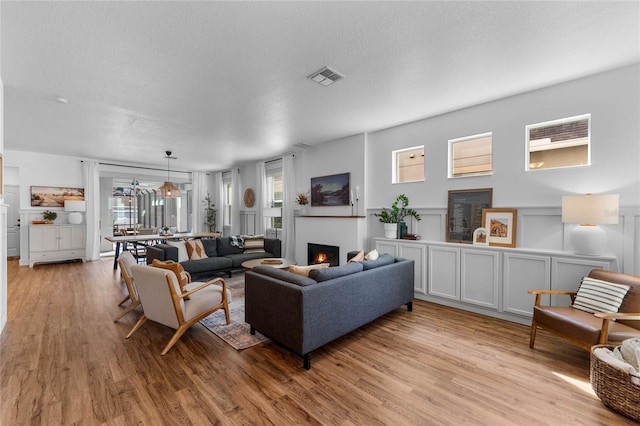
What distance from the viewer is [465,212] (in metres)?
3.92

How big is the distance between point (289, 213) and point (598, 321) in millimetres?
5173

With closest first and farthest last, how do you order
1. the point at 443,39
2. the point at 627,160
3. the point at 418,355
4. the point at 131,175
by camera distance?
the point at 443,39
the point at 418,355
the point at 627,160
the point at 131,175

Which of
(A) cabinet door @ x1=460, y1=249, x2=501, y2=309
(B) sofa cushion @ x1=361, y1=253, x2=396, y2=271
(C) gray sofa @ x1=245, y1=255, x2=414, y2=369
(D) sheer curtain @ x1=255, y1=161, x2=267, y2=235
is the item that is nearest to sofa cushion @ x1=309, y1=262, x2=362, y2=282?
(C) gray sofa @ x1=245, y1=255, x2=414, y2=369

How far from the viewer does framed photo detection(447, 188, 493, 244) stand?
12.4 feet

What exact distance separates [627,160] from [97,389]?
514 centimetres

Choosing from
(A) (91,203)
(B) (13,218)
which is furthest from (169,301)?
(B) (13,218)

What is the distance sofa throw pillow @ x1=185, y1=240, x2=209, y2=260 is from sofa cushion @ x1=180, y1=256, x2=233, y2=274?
0.15 m

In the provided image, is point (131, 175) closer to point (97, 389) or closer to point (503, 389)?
point (97, 389)

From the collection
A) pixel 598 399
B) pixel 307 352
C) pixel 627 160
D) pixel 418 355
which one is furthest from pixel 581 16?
pixel 307 352

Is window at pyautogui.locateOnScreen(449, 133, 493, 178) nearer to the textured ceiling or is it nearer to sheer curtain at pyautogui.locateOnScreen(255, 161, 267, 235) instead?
the textured ceiling

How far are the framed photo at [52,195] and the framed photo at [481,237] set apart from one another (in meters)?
8.90

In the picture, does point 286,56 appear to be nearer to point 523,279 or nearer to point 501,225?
point 501,225

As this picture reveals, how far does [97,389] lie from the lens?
6.77 feet

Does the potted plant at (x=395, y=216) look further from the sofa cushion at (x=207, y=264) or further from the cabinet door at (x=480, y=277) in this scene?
the sofa cushion at (x=207, y=264)
